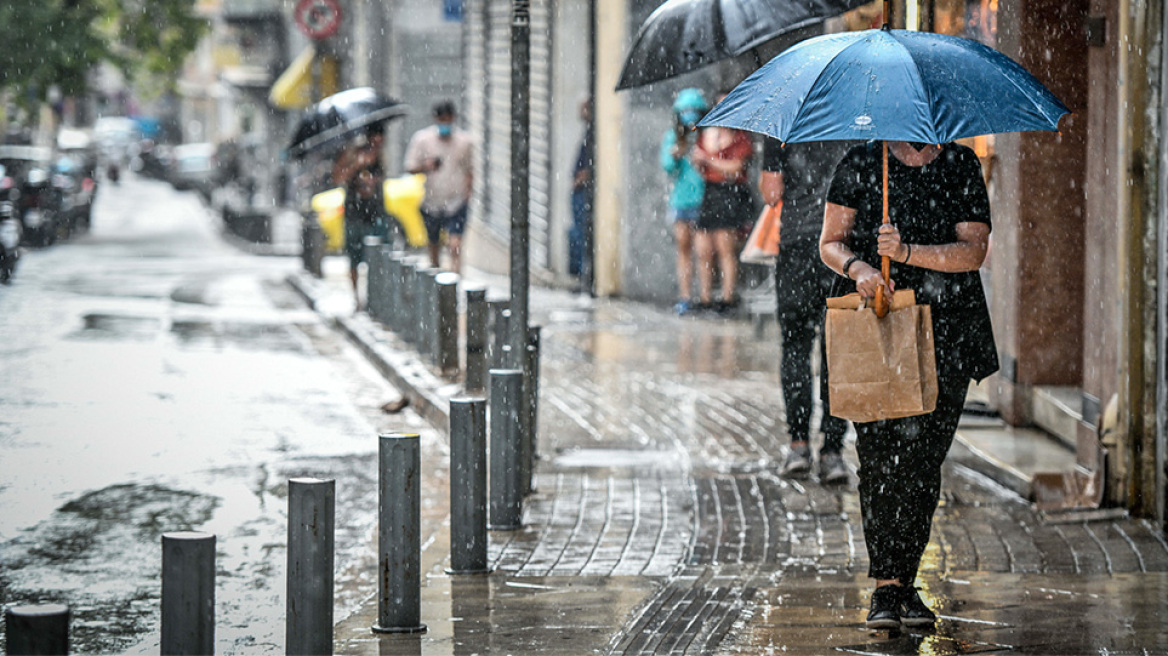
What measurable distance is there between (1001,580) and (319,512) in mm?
2693

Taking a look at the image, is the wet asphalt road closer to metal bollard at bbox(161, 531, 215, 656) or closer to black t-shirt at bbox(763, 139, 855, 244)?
metal bollard at bbox(161, 531, 215, 656)

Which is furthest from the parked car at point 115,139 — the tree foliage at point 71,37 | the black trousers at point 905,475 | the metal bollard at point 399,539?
the black trousers at point 905,475

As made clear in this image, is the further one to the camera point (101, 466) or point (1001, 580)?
point (101, 466)

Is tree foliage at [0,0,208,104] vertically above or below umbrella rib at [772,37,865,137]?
above

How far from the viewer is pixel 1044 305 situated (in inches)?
361

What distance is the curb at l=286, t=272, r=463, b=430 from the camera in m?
10.5

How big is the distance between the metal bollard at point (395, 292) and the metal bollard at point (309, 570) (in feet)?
27.8

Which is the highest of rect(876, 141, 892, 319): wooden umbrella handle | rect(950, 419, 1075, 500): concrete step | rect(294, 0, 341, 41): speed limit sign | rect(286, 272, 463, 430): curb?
rect(294, 0, 341, 41): speed limit sign

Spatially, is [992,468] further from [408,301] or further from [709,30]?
[408,301]

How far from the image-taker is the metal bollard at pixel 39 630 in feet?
12.1

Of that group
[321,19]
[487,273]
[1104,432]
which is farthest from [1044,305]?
→ [321,19]

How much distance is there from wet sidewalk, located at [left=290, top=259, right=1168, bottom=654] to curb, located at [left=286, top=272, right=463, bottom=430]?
0.18 metres

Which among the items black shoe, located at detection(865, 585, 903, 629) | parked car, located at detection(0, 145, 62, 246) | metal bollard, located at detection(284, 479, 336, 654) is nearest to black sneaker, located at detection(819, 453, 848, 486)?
black shoe, located at detection(865, 585, 903, 629)

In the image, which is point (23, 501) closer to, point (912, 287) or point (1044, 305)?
point (912, 287)
